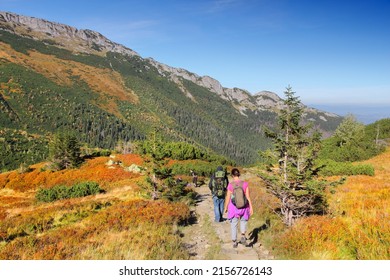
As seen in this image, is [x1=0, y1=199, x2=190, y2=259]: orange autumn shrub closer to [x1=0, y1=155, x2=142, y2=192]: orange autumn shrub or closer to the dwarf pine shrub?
the dwarf pine shrub

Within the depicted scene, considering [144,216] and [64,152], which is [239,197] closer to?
[144,216]

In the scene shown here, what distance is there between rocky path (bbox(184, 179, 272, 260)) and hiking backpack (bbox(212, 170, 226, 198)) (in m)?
1.29

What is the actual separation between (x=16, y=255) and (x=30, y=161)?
87.5 metres

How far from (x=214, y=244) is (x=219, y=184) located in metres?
2.75

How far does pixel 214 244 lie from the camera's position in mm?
8805

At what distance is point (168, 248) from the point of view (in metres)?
7.73

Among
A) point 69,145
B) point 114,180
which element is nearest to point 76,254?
point 114,180

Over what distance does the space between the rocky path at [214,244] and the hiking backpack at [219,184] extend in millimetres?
1289

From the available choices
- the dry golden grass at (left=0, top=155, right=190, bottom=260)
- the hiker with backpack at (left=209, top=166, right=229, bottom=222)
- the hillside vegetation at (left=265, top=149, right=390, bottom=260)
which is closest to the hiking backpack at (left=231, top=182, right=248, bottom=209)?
the hillside vegetation at (left=265, top=149, right=390, bottom=260)

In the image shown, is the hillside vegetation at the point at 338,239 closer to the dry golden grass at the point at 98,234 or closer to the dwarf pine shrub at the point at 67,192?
the dry golden grass at the point at 98,234

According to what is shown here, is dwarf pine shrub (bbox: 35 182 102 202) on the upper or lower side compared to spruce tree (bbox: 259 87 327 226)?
lower

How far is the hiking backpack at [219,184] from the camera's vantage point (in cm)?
1090

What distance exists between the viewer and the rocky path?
25.0 feet

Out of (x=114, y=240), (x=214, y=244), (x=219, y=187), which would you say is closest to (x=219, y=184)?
(x=219, y=187)
